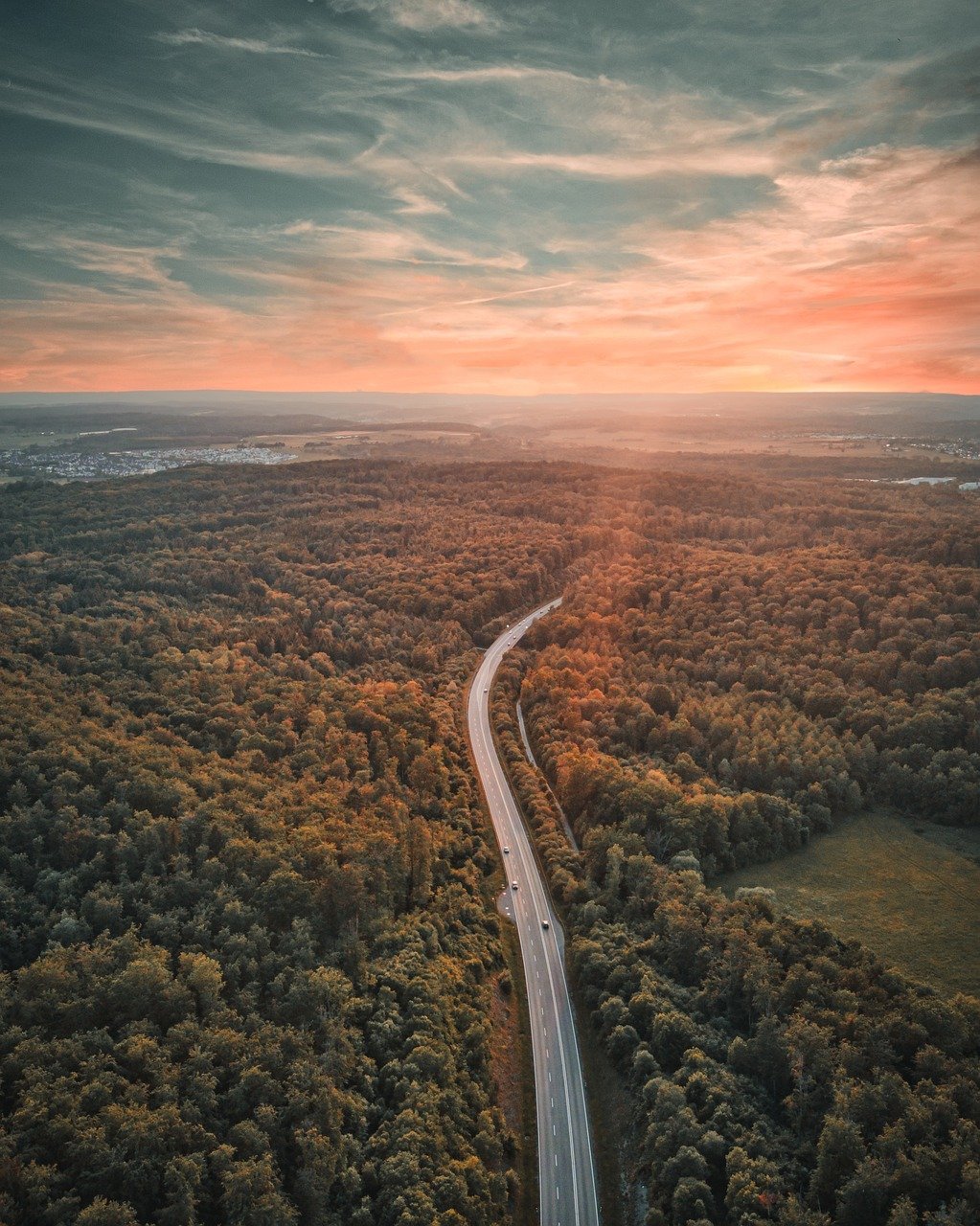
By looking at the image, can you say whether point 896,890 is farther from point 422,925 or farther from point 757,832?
point 422,925

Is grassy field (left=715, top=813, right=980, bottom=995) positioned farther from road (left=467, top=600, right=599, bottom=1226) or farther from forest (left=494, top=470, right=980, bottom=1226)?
road (left=467, top=600, right=599, bottom=1226)

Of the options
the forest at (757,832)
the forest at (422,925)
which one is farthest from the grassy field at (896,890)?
the forest at (422,925)

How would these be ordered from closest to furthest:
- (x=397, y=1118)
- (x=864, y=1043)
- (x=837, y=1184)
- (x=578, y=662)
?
1. (x=837, y=1184)
2. (x=397, y=1118)
3. (x=864, y=1043)
4. (x=578, y=662)

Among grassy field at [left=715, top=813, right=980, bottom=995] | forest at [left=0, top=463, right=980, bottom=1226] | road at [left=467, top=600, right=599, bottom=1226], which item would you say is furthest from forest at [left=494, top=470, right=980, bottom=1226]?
grassy field at [left=715, top=813, right=980, bottom=995]

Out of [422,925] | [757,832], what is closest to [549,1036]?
[422,925]

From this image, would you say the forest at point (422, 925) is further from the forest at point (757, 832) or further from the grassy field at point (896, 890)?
the grassy field at point (896, 890)

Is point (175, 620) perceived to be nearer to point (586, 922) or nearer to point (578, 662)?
point (578, 662)

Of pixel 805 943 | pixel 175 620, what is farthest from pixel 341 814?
pixel 175 620
